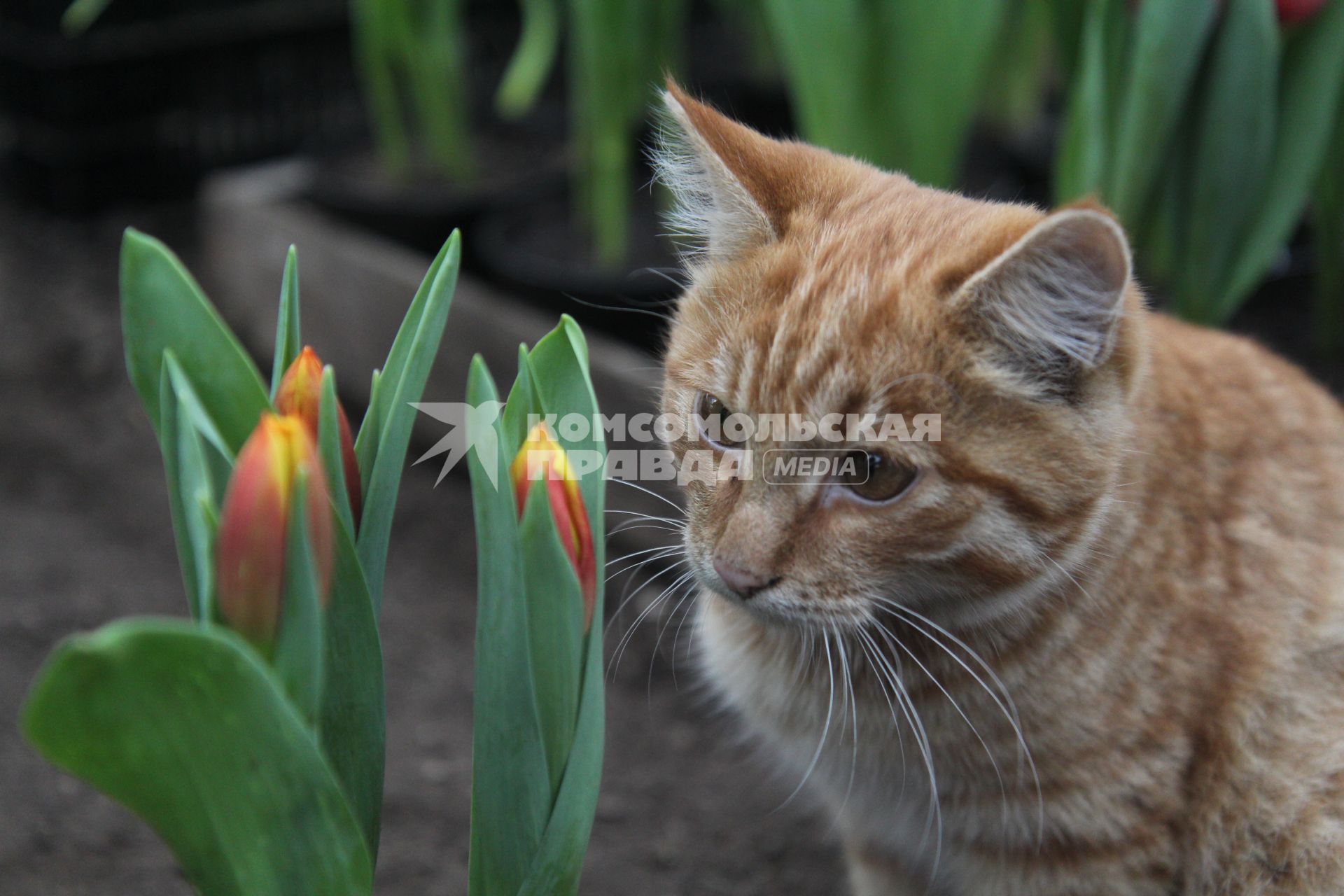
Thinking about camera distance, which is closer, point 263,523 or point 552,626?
point 263,523

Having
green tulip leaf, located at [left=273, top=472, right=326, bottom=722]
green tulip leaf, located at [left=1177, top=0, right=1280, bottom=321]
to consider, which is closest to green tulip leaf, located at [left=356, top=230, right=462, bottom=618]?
green tulip leaf, located at [left=273, top=472, right=326, bottom=722]

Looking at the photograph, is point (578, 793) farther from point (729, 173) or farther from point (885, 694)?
point (729, 173)

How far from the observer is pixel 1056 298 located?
94 cm

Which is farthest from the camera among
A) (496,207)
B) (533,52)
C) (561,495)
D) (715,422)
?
(496,207)

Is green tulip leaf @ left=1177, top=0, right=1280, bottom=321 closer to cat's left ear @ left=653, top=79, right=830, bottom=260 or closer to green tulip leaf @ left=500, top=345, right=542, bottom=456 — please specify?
cat's left ear @ left=653, top=79, right=830, bottom=260

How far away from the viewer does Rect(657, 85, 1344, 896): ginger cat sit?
38.4 inches

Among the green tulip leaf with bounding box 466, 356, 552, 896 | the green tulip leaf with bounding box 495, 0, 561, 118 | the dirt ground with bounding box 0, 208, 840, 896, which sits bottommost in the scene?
the dirt ground with bounding box 0, 208, 840, 896

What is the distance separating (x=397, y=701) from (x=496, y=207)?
4.30ft

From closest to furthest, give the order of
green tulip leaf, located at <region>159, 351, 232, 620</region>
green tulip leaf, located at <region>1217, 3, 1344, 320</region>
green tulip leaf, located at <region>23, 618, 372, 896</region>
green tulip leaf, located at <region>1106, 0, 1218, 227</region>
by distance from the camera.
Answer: green tulip leaf, located at <region>23, 618, 372, 896</region> < green tulip leaf, located at <region>159, 351, 232, 620</region> < green tulip leaf, located at <region>1106, 0, 1218, 227</region> < green tulip leaf, located at <region>1217, 3, 1344, 320</region>

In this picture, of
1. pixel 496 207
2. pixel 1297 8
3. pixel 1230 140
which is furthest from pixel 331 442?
pixel 496 207

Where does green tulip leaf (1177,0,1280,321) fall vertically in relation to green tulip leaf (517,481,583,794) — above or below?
above

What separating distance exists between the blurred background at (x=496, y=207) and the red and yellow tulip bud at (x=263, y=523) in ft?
1.74

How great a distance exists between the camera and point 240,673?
64 centimetres

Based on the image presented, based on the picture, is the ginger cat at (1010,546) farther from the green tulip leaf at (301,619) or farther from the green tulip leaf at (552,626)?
the green tulip leaf at (301,619)
